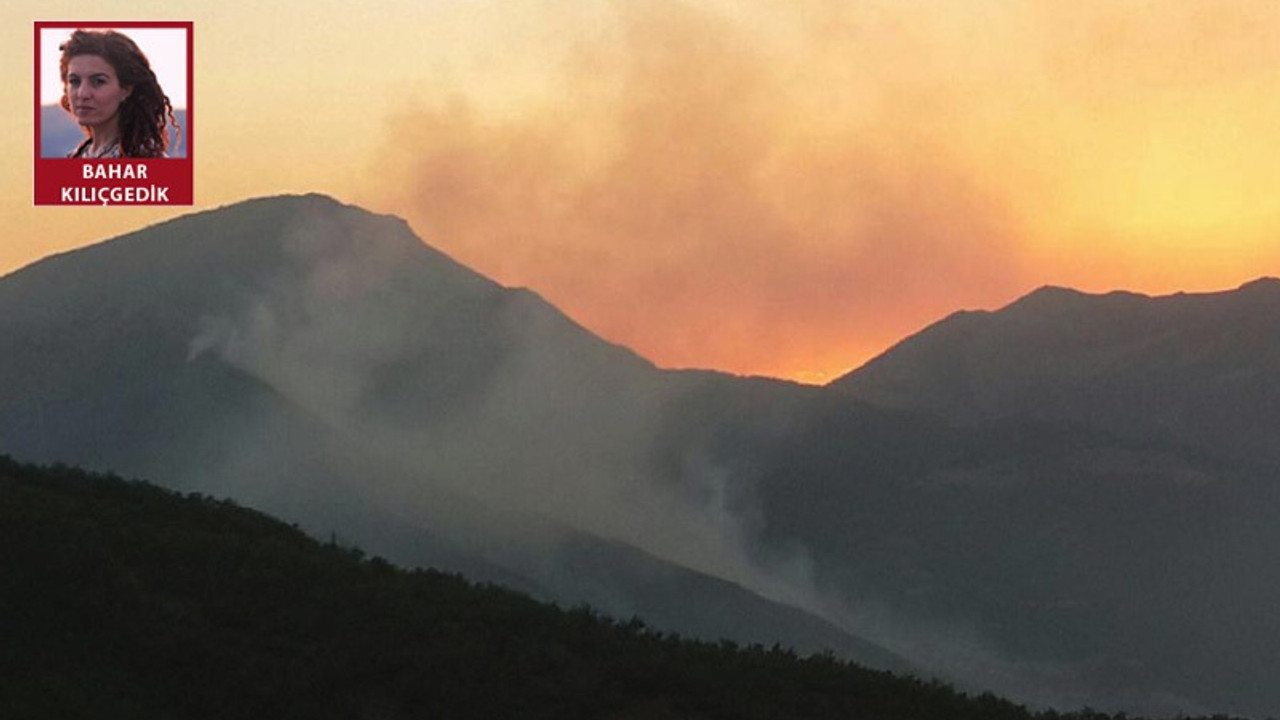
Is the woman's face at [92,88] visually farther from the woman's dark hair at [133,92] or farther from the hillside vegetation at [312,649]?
the hillside vegetation at [312,649]

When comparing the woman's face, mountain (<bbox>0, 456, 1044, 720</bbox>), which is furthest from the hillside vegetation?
the woman's face

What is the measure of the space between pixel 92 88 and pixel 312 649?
594 inches

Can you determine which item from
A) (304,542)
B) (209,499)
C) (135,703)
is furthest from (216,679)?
(209,499)

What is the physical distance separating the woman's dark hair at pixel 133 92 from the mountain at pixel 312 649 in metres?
8.80

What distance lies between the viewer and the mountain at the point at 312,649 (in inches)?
1128

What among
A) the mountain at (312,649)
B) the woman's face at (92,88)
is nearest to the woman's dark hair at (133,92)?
the woman's face at (92,88)

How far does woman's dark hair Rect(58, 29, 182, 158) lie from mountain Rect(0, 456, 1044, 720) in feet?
28.9

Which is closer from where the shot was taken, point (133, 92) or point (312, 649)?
point (312, 649)

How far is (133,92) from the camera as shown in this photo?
132 feet

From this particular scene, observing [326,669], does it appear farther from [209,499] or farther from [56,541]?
[209,499]

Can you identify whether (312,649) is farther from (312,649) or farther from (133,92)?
(133,92)

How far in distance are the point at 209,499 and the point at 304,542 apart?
178 inches

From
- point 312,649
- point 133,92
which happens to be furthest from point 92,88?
point 312,649

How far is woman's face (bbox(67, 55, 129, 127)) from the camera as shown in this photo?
3934cm
